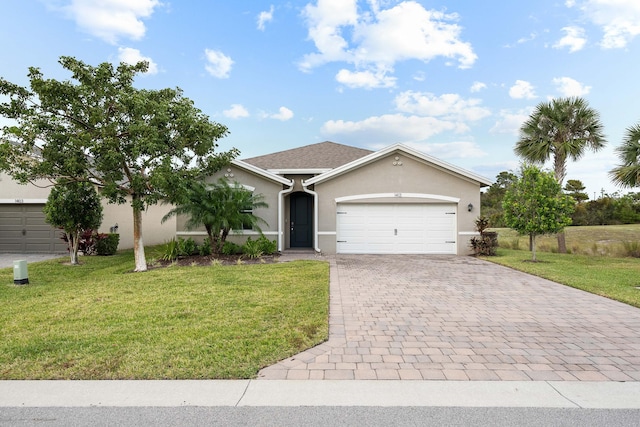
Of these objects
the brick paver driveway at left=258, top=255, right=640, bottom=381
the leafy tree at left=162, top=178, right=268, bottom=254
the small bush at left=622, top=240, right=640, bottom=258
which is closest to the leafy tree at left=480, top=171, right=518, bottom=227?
the small bush at left=622, top=240, right=640, bottom=258

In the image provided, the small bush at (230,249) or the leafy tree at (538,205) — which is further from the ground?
the leafy tree at (538,205)

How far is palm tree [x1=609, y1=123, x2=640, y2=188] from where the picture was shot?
13.6 m

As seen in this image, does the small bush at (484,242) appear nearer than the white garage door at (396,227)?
Yes

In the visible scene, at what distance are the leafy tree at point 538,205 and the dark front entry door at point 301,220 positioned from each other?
795 cm

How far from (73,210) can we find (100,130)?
395 cm

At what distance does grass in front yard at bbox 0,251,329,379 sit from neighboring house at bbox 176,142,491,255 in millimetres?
5098

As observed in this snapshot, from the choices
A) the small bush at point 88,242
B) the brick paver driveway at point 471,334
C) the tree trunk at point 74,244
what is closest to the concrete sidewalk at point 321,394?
the brick paver driveway at point 471,334

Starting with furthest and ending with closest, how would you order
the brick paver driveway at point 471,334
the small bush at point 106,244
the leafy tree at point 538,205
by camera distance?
the small bush at point 106,244, the leafy tree at point 538,205, the brick paver driveway at point 471,334

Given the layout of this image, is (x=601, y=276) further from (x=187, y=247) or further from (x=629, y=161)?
(x=187, y=247)

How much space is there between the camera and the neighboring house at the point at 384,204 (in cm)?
1423

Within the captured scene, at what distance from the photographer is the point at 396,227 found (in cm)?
1442

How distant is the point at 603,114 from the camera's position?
1656 centimetres

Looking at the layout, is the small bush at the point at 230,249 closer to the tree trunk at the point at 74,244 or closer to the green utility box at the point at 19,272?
the tree trunk at the point at 74,244

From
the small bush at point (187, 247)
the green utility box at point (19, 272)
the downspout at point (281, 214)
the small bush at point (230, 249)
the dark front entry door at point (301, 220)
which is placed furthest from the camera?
the dark front entry door at point (301, 220)
